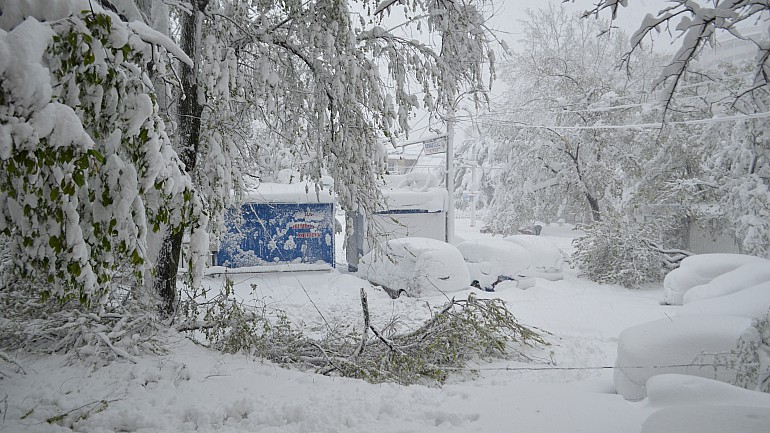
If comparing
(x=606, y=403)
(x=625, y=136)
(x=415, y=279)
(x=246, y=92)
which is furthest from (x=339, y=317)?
(x=625, y=136)

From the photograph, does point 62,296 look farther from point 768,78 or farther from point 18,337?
point 768,78

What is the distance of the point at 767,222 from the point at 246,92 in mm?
13960

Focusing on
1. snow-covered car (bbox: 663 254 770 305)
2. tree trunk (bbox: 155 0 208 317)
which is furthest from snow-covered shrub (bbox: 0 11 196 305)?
snow-covered car (bbox: 663 254 770 305)

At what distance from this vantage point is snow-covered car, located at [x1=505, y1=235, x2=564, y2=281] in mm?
13273

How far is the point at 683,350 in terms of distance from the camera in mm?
4145

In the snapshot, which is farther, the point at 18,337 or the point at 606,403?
the point at 18,337

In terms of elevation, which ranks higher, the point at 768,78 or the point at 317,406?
the point at 768,78

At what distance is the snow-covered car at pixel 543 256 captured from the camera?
13.3m

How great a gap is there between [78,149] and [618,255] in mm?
14736

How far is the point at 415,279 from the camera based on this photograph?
10789 millimetres

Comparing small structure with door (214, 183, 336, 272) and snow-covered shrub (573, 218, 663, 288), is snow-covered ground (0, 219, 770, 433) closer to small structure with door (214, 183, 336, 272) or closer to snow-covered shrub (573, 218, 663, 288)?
small structure with door (214, 183, 336, 272)

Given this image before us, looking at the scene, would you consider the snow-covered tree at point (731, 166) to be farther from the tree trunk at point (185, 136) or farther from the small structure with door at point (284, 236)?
the tree trunk at point (185, 136)

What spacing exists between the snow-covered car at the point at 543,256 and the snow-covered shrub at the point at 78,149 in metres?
11.7

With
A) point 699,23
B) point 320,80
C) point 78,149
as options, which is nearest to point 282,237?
point 320,80
